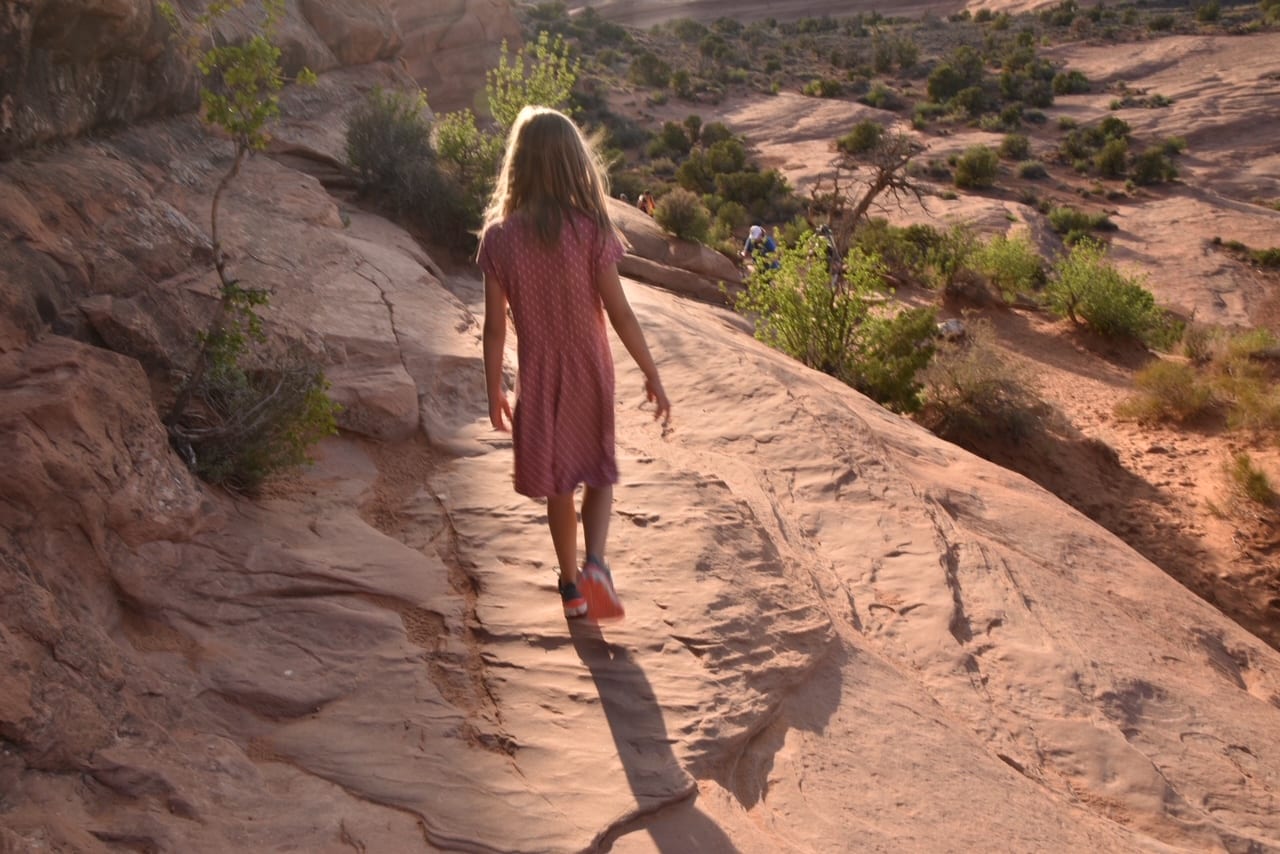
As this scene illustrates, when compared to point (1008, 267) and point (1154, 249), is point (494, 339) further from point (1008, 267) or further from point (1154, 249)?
point (1154, 249)

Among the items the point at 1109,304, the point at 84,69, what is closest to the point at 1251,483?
the point at 1109,304

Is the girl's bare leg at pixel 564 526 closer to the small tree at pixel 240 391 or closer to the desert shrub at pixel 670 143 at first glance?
the small tree at pixel 240 391

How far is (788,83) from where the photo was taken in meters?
36.7

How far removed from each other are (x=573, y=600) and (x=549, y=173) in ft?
4.32

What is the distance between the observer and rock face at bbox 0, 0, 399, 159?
403 centimetres

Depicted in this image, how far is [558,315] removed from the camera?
9.71ft

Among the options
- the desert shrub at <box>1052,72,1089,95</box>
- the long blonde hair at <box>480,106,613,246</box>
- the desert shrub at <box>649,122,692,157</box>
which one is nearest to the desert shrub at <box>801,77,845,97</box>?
the desert shrub at <box>1052,72,1089,95</box>

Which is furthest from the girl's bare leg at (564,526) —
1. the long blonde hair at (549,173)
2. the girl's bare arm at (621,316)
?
the long blonde hair at (549,173)

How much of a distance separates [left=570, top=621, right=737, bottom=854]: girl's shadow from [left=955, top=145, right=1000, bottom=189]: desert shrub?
83.3 ft

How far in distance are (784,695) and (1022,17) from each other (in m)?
49.9

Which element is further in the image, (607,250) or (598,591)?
(598,591)

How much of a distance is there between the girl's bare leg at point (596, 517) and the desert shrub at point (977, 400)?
26.0ft

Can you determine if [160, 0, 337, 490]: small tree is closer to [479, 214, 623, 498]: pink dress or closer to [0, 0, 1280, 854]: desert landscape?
[0, 0, 1280, 854]: desert landscape

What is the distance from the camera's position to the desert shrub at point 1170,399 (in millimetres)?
11102
